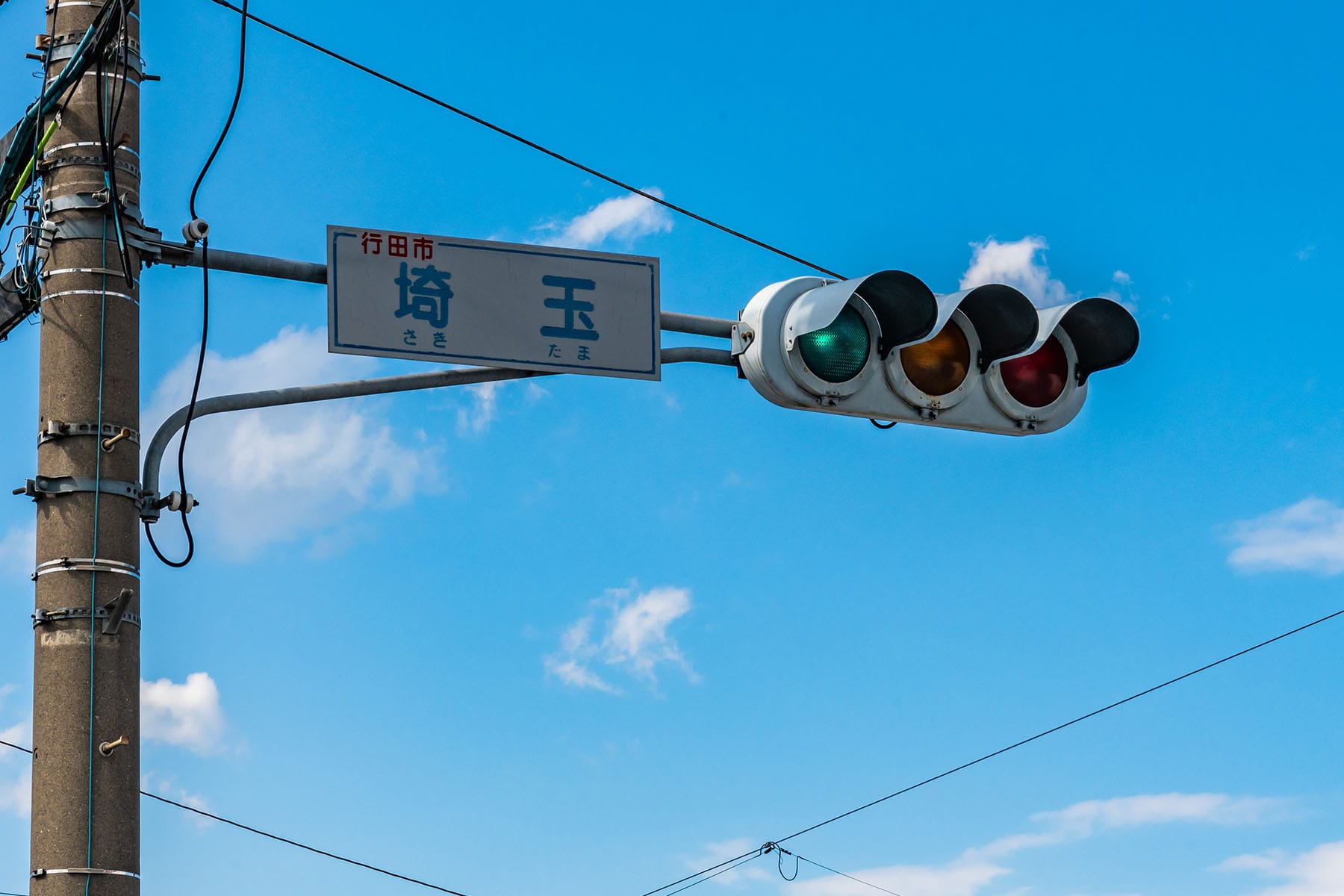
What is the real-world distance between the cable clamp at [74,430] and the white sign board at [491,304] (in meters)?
0.99

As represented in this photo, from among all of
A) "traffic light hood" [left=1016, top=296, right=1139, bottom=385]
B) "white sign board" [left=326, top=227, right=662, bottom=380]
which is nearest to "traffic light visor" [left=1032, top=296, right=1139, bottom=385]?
"traffic light hood" [left=1016, top=296, right=1139, bottom=385]

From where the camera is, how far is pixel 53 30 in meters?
7.30

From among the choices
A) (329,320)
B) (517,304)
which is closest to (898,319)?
(517,304)

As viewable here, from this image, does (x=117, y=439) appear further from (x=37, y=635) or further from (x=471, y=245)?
(x=471, y=245)

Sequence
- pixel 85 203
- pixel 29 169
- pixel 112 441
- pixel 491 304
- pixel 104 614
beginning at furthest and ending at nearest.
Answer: pixel 491 304
pixel 29 169
pixel 85 203
pixel 112 441
pixel 104 614

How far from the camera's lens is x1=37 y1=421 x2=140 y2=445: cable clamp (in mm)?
6695

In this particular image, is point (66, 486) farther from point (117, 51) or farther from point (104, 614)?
point (117, 51)

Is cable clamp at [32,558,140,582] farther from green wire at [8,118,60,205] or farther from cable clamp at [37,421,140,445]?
green wire at [8,118,60,205]

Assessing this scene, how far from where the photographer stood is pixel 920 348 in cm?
802

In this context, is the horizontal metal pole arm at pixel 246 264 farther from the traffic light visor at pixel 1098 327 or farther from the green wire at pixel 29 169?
the traffic light visor at pixel 1098 327

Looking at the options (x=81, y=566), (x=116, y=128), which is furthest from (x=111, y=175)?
(x=81, y=566)

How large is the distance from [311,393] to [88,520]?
41.1 inches

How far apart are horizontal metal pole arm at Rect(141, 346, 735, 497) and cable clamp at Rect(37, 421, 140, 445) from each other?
156mm

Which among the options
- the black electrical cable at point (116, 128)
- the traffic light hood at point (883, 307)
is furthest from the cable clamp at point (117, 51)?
the traffic light hood at point (883, 307)
